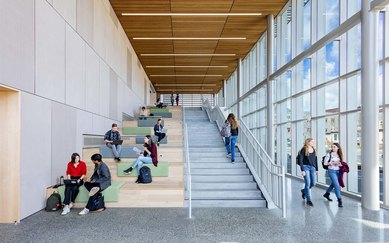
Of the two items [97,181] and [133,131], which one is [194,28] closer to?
[133,131]

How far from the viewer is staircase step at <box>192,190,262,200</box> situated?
29.7ft

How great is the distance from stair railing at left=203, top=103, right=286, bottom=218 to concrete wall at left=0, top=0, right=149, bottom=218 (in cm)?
472

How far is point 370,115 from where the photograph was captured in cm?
827

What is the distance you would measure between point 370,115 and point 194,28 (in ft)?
32.4

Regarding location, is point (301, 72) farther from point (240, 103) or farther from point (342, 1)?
point (240, 103)

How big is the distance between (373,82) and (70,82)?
7.16 metres

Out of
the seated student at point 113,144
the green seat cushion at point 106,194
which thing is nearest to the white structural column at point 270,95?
the seated student at point 113,144

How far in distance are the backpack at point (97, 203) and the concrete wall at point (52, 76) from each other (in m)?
1.11

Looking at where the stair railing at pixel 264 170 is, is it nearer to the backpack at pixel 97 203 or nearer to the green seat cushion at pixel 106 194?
the green seat cushion at pixel 106 194

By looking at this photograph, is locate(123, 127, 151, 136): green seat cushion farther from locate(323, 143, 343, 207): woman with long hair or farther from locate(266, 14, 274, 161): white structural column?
locate(323, 143, 343, 207): woman with long hair

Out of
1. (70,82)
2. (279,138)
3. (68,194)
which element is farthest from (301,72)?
(68,194)

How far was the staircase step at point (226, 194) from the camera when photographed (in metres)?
9.05

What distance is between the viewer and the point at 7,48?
6.30 meters

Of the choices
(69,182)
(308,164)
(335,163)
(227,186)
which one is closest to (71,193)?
(69,182)
